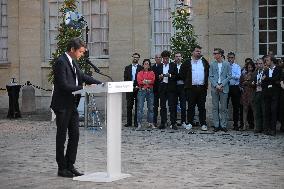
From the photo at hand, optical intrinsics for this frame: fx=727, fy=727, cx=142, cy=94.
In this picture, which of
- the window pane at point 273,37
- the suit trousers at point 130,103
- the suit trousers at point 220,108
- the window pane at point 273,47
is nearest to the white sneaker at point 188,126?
the suit trousers at point 220,108

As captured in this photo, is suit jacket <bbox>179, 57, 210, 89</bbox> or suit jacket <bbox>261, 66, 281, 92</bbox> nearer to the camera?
suit jacket <bbox>261, 66, 281, 92</bbox>

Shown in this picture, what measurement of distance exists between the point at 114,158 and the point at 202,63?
8.40m

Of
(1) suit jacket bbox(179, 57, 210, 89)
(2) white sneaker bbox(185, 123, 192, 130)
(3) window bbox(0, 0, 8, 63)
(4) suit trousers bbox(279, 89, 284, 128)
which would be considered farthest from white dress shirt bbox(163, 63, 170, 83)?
(3) window bbox(0, 0, 8, 63)

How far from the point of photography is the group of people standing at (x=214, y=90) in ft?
55.0

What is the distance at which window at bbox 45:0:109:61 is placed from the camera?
2491 cm

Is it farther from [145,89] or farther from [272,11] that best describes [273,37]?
[145,89]

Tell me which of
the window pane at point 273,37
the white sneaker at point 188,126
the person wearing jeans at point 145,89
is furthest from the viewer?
the window pane at point 273,37

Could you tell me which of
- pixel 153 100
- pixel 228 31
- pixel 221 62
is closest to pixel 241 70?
pixel 221 62

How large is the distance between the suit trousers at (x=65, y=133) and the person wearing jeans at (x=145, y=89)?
784 cm

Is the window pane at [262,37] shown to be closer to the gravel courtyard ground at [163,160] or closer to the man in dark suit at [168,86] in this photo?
the man in dark suit at [168,86]

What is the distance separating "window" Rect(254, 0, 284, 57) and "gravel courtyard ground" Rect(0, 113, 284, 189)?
636 cm

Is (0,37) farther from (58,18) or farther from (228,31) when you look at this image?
(228,31)

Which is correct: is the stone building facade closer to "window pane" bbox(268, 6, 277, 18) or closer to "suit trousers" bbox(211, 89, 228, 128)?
"window pane" bbox(268, 6, 277, 18)

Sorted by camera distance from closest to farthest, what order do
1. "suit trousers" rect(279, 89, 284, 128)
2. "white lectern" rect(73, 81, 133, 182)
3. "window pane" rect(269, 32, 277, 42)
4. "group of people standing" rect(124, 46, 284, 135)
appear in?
"white lectern" rect(73, 81, 133, 182) → "group of people standing" rect(124, 46, 284, 135) → "suit trousers" rect(279, 89, 284, 128) → "window pane" rect(269, 32, 277, 42)
